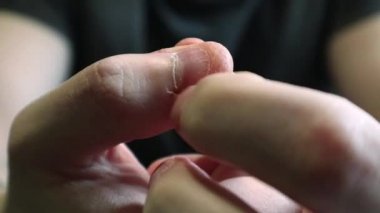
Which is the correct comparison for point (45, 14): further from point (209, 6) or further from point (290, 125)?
point (290, 125)

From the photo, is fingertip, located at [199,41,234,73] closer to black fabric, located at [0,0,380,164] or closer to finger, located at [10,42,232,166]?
finger, located at [10,42,232,166]

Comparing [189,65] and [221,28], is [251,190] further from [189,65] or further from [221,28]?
[221,28]

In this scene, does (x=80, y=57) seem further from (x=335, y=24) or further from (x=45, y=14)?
(x=335, y=24)

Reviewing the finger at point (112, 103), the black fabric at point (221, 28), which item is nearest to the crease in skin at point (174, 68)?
the finger at point (112, 103)

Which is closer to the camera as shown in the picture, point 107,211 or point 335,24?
point 107,211

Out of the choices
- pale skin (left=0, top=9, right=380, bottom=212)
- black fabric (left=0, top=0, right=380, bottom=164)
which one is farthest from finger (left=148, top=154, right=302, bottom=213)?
black fabric (left=0, top=0, right=380, bottom=164)

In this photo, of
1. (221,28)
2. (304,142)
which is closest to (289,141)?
(304,142)

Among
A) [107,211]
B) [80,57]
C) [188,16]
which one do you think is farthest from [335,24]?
[107,211]

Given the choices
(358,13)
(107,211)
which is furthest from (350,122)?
(358,13)
